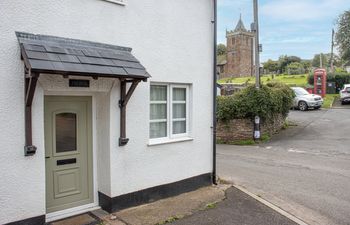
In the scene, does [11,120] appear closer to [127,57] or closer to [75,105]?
[75,105]

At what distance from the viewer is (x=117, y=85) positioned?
6555mm

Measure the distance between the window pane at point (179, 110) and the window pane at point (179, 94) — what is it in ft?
0.47

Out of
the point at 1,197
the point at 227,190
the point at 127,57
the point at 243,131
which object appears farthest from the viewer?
Answer: the point at 243,131

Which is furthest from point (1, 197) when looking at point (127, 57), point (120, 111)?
point (127, 57)

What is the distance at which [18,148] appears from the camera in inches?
209

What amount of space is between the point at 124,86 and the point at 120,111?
491 millimetres

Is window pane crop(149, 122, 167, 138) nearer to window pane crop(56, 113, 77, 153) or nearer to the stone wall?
window pane crop(56, 113, 77, 153)

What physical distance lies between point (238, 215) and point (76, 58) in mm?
4299

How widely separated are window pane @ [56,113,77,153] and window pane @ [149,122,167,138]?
5.56 feet

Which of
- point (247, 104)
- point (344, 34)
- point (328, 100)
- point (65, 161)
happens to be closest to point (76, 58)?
point (65, 161)

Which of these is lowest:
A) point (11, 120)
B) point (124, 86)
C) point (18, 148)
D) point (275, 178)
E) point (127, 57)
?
point (275, 178)

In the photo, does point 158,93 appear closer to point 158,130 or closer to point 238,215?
point 158,130

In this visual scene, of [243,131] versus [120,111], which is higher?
[120,111]

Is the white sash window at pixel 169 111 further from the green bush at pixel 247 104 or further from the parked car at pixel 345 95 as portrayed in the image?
the parked car at pixel 345 95
